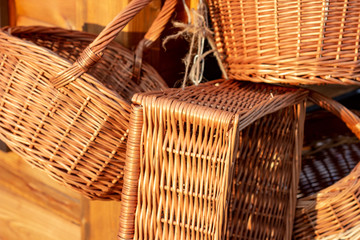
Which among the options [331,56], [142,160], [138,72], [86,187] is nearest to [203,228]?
[142,160]

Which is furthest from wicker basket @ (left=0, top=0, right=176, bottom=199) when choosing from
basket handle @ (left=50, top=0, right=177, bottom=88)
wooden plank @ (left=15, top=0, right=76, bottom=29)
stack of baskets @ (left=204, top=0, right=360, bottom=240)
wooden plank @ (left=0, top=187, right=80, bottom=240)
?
wooden plank @ (left=0, top=187, right=80, bottom=240)

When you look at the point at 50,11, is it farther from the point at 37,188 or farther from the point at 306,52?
the point at 306,52

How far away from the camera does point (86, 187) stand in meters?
0.85

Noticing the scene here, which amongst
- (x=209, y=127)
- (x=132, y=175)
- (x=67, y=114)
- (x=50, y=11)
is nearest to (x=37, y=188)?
(x=50, y=11)

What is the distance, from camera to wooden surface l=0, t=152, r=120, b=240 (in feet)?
3.80

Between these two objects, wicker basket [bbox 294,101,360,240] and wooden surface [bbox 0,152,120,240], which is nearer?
wicker basket [bbox 294,101,360,240]

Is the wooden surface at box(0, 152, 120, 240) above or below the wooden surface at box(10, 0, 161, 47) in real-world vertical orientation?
below

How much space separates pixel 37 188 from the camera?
1.34 m

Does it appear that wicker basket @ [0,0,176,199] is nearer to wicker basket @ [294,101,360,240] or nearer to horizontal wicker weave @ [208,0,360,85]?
horizontal wicker weave @ [208,0,360,85]

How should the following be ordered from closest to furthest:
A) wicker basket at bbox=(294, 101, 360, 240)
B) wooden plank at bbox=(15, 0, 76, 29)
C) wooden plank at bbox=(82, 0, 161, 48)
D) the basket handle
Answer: the basket handle → wicker basket at bbox=(294, 101, 360, 240) → wooden plank at bbox=(82, 0, 161, 48) → wooden plank at bbox=(15, 0, 76, 29)

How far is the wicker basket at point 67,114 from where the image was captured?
2.62 ft

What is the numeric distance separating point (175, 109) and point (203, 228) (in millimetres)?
180

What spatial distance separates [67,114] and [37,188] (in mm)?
585

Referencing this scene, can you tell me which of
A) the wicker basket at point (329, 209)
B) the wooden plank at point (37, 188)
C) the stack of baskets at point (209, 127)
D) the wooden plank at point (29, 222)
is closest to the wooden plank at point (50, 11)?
the stack of baskets at point (209, 127)
